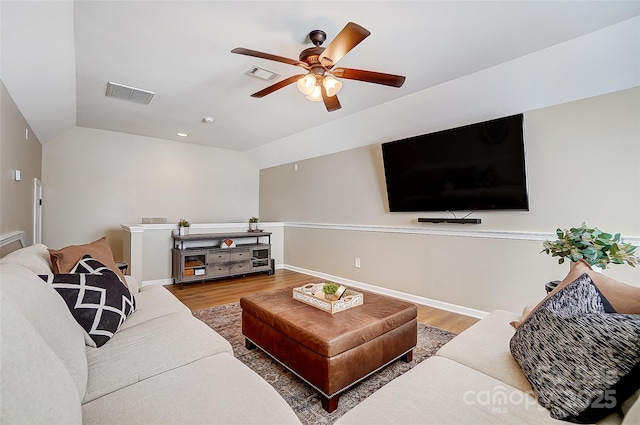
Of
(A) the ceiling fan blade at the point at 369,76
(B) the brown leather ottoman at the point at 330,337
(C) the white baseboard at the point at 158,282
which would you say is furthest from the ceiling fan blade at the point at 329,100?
(C) the white baseboard at the point at 158,282

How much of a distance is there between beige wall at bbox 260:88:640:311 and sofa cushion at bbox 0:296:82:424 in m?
3.34

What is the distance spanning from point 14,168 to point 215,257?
2.56m

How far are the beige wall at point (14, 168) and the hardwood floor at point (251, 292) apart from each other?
5.90 feet

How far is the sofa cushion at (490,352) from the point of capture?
1202 mm

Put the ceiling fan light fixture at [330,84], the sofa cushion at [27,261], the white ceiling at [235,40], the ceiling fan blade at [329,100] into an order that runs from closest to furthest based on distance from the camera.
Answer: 1. the sofa cushion at [27,261]
2. the white ceiling at [235,40]
3. the ceiling fan light fixture at [330,84]
4. the ceiling fan blade at [329,100]

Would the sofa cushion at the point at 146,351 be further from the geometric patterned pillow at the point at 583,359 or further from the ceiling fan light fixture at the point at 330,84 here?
the ceiling fan light fixture at the point at 330,84

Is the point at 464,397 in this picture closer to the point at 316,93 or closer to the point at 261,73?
the point at 316,93

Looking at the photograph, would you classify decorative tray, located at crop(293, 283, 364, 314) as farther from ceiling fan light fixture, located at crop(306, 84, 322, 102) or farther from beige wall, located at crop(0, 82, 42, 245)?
beige wall, located at crop(0, 82, 42, 245)

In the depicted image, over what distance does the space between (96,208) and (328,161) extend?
389cm

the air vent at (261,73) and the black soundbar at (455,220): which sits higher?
the air vent at (261,73)

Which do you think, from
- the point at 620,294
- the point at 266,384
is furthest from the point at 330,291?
the point at 620,294

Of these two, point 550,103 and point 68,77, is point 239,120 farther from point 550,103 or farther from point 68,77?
point 550,103

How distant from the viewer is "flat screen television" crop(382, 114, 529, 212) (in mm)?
2768

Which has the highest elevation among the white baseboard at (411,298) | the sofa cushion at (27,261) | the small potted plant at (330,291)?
the sofa cushion at (27,261)
